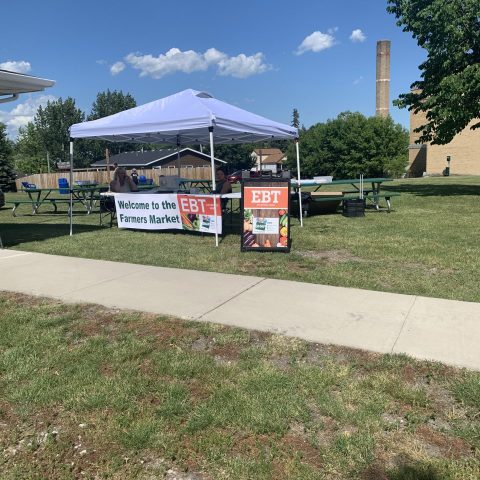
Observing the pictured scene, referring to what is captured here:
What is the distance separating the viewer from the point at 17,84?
8508 mm

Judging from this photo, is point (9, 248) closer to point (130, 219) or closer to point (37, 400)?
point (130, 219)

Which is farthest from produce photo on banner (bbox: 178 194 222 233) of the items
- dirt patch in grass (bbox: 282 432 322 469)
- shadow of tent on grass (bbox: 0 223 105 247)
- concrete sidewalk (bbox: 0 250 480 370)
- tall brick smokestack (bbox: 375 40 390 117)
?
tall brick smokestack (bbox: 375 40 390 117)

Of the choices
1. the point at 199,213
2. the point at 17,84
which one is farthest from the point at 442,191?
the point at 17,84

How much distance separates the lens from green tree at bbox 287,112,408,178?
184 ft

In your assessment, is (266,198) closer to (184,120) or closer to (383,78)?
(184,120)

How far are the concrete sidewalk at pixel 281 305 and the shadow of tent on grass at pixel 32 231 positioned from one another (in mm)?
3011

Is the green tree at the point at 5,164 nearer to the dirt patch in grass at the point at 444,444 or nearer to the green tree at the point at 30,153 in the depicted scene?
the dirt patch in grass at the point at 444,444

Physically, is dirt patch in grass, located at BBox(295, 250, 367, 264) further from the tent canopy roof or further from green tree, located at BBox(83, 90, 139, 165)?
green tree, located at BBox(83, 90, 139, 165)

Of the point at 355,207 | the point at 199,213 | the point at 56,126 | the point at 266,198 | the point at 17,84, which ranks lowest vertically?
the point at 355,207

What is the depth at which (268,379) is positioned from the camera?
3.35 metres

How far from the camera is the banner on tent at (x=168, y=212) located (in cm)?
919

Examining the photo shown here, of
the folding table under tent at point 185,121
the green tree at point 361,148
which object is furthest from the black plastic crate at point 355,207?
the green tree at point 361,148

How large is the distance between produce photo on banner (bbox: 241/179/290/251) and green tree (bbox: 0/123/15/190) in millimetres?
32447

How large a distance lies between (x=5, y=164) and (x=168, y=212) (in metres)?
31.0
